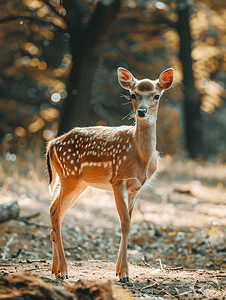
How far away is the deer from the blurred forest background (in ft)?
17.3

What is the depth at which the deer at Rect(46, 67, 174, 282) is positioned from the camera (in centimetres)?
379

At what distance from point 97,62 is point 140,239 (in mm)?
5600

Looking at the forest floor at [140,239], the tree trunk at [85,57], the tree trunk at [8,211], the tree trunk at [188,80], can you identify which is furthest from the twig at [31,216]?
the tree trunk at [188,80]

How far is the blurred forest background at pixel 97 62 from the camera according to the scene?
10.1 metres

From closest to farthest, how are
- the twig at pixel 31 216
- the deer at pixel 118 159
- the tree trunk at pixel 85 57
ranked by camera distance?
the deer at pixel 118 159
the twig at pixel 31 216
the tree trunk at pixel 85 57

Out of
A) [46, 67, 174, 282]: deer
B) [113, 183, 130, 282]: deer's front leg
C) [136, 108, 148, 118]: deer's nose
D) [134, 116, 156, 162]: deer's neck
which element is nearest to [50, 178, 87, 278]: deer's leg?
[46, 67, 174, 282]: deer

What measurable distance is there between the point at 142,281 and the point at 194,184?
6.95 m

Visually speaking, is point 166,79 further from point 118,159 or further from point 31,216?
Result: point 31,216

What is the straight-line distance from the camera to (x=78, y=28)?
1021cm

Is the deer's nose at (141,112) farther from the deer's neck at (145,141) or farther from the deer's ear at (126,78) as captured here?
the deer's ear at (126,78)

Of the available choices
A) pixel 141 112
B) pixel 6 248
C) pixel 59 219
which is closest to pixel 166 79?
pixel 141 112

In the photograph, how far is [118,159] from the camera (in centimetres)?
395

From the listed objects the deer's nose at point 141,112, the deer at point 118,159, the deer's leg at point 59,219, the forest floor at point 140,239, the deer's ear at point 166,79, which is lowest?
the forest floor at point 140,239

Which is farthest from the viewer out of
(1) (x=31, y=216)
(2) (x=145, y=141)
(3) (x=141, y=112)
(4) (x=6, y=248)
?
(1) (x=31, y=216)
